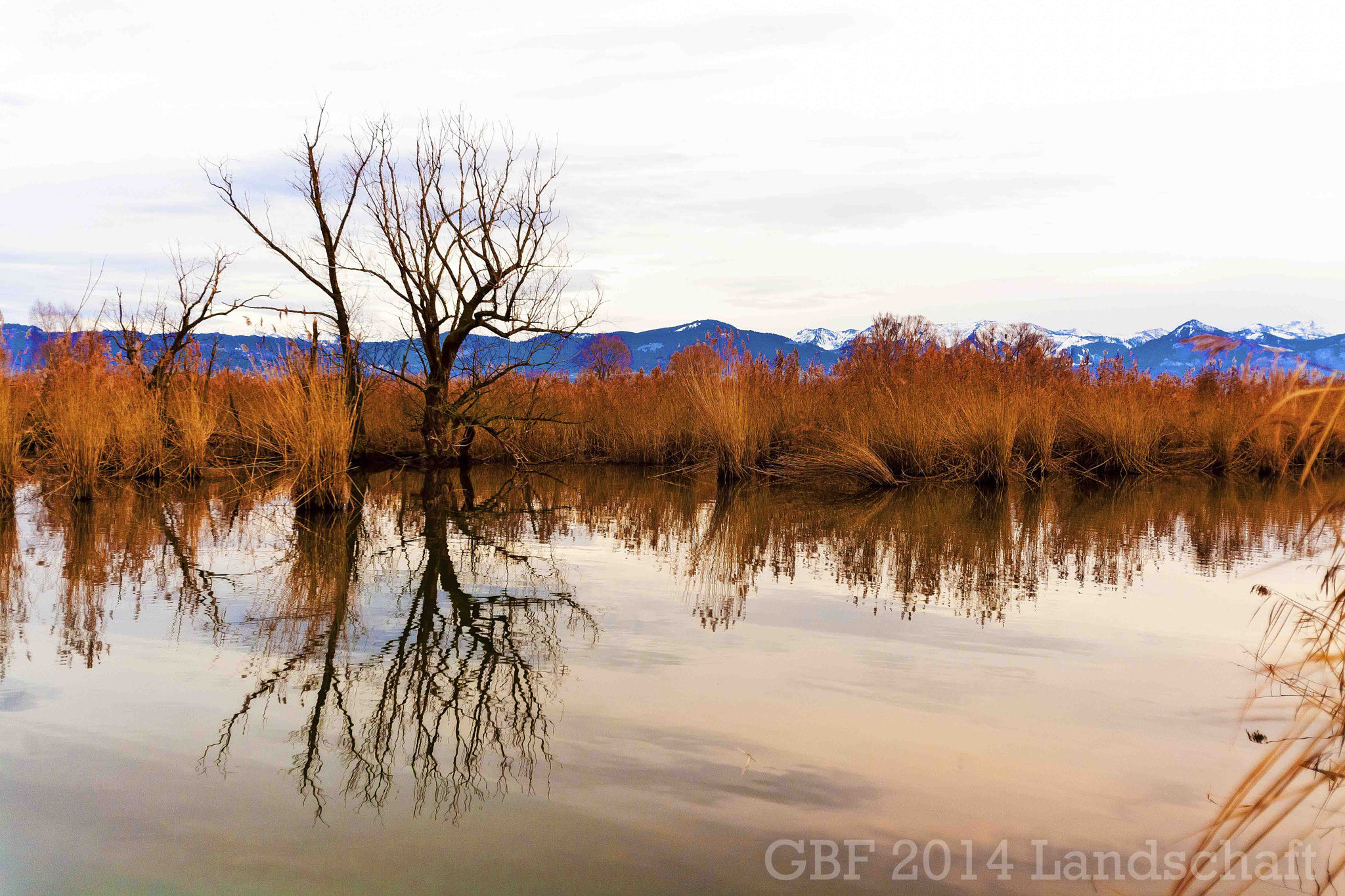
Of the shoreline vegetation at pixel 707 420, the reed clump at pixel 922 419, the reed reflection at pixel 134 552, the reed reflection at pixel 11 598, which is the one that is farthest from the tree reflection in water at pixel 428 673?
the reed clump at pixel 922 419

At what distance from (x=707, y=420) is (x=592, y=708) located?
8339 millimetres

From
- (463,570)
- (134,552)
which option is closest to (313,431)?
(134,552)

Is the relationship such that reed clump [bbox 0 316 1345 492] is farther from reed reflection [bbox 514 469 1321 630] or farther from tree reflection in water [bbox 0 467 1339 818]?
reed reflection [bbox 514 469 1321 630]

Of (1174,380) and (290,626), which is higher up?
(1174,380)

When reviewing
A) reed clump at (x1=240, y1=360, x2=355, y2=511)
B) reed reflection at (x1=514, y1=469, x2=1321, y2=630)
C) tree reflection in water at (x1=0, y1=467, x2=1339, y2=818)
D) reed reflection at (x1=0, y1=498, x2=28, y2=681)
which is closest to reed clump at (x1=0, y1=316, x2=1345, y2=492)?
reed clump at (x1=240, y1=360, x2=355, y2=511)

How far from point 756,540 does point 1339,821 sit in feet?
13.6

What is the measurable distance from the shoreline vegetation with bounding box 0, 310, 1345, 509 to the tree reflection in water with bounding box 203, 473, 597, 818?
9.55 feet

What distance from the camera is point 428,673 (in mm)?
3135

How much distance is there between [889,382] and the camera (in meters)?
10.9

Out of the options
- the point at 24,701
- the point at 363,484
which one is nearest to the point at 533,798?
the point at 24,701

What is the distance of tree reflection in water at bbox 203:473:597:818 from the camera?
2379 mm

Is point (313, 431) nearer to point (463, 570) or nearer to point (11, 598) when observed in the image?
point (463, 570)

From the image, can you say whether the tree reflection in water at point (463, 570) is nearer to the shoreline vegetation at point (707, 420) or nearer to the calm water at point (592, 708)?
the calm water at point (592, 708)

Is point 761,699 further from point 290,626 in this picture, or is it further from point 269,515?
point 269,515
